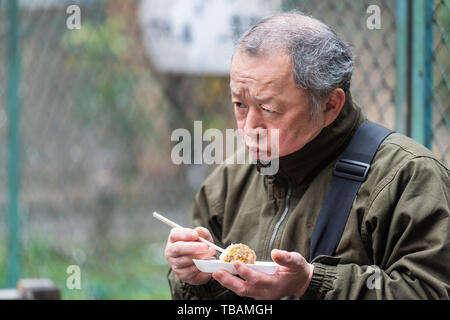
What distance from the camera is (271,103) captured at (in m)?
1.95

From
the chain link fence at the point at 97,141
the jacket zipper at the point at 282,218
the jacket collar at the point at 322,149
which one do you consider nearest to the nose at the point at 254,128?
the jacket collar at the point at 322,149

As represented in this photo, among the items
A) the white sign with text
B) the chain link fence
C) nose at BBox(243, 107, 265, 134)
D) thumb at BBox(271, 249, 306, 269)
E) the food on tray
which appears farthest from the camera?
the chain link fence

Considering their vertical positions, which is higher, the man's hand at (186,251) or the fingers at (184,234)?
the fingers at (184,234)

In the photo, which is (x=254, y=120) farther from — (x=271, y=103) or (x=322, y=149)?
(x=322, y=149)

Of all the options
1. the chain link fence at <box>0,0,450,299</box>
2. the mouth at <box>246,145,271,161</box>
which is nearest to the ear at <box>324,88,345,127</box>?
the mouth at <box>246,145,271,161</box>

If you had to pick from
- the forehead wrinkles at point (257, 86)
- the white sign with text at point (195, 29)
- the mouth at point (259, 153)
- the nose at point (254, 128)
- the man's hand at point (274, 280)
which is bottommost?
the man's hand at point (274, 280)

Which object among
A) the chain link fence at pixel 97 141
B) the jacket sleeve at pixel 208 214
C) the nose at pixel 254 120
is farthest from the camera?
the chain link fence at pixel 97 141

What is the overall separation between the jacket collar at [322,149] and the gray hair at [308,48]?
0.08m

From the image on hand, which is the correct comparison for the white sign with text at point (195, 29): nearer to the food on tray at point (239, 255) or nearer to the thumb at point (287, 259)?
the food on tray at point (239, 255)

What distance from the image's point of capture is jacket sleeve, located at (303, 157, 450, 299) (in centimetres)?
175

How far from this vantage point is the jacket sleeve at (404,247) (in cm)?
175

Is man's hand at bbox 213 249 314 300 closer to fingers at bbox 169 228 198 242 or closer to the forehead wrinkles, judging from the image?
fingers at bbox 169 228 198 242

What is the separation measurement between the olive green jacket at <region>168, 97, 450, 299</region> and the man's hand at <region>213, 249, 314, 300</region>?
0.13ft

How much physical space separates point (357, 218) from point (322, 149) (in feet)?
0.85
